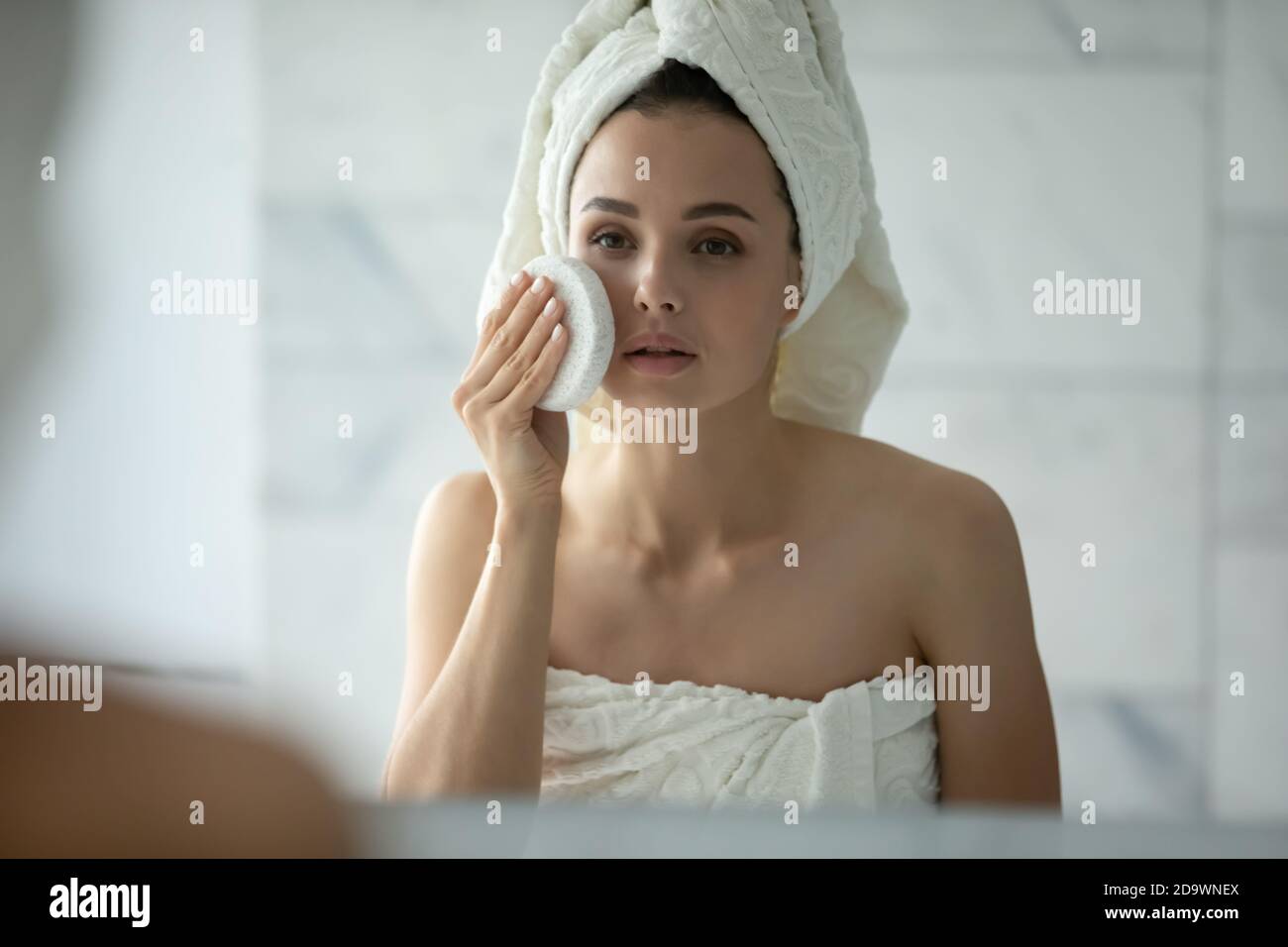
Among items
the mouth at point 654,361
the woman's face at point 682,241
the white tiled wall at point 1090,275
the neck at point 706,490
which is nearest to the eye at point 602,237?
the woman's face at point 682,241

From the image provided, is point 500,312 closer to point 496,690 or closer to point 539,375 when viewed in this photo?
point 539,375

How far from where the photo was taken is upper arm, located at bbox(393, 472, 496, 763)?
1277 mm

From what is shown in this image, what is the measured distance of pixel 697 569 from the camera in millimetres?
1336

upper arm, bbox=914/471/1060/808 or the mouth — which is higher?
the mouth

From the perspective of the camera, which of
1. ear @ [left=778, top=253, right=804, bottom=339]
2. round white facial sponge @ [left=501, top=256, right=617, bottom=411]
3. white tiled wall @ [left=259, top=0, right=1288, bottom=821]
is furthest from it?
white tiled wall @ [left=259, top=0, right=1288, bottom=821]

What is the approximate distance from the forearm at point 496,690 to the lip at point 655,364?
0.17 meters

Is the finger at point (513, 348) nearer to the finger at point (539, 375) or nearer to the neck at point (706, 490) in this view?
the finger at point (539, 375)

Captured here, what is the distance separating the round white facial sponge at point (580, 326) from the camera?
1.13 m

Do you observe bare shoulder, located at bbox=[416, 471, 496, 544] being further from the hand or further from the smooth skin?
the hand

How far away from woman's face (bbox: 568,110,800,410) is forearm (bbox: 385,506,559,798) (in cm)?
19

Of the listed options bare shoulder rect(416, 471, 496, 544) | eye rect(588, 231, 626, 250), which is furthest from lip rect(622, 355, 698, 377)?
bare shoulder rect(416, 471, 496, 544)

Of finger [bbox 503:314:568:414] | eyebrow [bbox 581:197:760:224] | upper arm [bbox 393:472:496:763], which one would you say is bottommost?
upper arm [bbox 393:472:496:763]

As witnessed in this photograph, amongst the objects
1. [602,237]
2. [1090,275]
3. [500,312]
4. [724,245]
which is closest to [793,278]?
[724,245]
